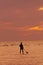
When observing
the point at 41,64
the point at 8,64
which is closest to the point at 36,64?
the point at 41,64

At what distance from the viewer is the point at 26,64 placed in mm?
19125

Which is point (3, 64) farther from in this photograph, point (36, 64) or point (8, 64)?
point (36, 64)

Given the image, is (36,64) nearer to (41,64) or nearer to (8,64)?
(41,64)

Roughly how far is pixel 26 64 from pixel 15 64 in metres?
0.77

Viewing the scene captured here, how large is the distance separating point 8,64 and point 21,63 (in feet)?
3.03

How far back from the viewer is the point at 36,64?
19031 millimetres

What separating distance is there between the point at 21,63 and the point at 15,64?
56 centimetres

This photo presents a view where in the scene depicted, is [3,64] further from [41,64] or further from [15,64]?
[41,64]

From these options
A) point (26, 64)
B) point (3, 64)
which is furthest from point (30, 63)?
point (3, 64)

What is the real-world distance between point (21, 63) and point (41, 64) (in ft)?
5.11

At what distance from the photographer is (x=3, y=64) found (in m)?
19.5

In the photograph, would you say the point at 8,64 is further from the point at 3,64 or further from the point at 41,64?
the point at 41,64

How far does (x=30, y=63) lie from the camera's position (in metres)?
19.7

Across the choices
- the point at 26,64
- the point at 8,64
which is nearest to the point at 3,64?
the point at 8,64
